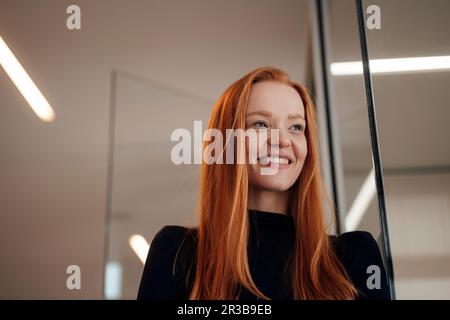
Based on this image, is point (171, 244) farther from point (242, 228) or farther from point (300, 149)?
point (300, 149)

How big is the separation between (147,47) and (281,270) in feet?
2.62

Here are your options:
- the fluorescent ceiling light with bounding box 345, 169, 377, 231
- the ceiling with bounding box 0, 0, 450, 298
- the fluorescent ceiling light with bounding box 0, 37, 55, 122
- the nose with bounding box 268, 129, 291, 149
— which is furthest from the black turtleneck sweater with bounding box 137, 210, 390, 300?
the fluorescent ceiling light with bounding box 0, 37, 55, 122

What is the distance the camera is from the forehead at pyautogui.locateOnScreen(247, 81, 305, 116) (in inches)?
28.8

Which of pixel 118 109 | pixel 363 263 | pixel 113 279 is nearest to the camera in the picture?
pixel 363 263

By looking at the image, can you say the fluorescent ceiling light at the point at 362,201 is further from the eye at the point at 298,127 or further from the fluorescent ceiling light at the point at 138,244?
the fluorescent ceiling light at the point at 138,244

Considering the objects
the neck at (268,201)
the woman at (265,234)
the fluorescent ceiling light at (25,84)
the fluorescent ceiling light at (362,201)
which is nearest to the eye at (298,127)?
the woman at (265,234)

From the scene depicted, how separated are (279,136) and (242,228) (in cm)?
16

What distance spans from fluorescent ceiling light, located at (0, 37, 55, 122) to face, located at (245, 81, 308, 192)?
0.65 meters

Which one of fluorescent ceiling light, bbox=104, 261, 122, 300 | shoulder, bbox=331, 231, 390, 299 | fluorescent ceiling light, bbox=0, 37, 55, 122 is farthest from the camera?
fluorescent ceiling light, bbox=104, 261, 122, 300

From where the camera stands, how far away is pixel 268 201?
2.43 ft

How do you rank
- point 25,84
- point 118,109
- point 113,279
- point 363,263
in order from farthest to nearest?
point 118,109 → point 113,279 → point 25,84 → point 363,263

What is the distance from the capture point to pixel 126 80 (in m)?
1.37

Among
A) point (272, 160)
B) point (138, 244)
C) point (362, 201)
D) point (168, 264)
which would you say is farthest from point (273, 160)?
point (138, 244)

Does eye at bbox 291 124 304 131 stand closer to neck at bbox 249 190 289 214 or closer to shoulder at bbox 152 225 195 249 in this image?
neck at bbox 249 190 289 214
